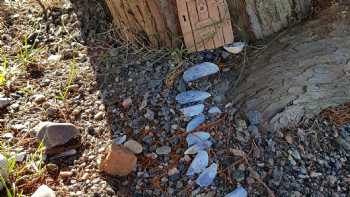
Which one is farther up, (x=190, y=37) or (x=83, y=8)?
(x=83, y=8)

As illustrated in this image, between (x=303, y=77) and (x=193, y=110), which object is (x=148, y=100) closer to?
(x=193, y=110)

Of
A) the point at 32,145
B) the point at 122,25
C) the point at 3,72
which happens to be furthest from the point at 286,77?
the point at 3,72

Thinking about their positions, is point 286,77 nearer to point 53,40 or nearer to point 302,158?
point 302,158

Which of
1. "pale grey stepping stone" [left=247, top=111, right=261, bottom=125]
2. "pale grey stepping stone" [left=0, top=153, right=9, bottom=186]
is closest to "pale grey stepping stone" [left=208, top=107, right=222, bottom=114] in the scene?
"pale grey stepping stone" [left=247, top=111, right=261, bottom=125]

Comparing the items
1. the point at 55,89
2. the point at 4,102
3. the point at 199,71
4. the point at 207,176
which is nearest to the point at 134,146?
the point at 207,176

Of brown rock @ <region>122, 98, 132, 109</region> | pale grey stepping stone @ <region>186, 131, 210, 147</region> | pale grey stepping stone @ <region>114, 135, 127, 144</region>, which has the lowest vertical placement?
pale grey stepping stone @ <region>186, 131, 210, 147</region>

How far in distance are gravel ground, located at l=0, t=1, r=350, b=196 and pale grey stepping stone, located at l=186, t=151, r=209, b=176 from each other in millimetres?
27

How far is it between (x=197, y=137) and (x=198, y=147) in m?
0.05

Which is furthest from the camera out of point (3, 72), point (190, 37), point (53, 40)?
point (53, 40)

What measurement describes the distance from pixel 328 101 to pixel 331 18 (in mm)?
382

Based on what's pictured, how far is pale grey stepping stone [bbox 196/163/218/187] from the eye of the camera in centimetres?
203

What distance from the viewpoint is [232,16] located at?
2.34 meters

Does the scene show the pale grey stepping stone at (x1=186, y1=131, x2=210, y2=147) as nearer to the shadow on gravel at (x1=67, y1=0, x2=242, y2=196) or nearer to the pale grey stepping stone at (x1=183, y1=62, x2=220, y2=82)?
the shadow on gravel at (x1=67, y1=0, x2=242, y2=196)

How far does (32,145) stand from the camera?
224 centimetres
